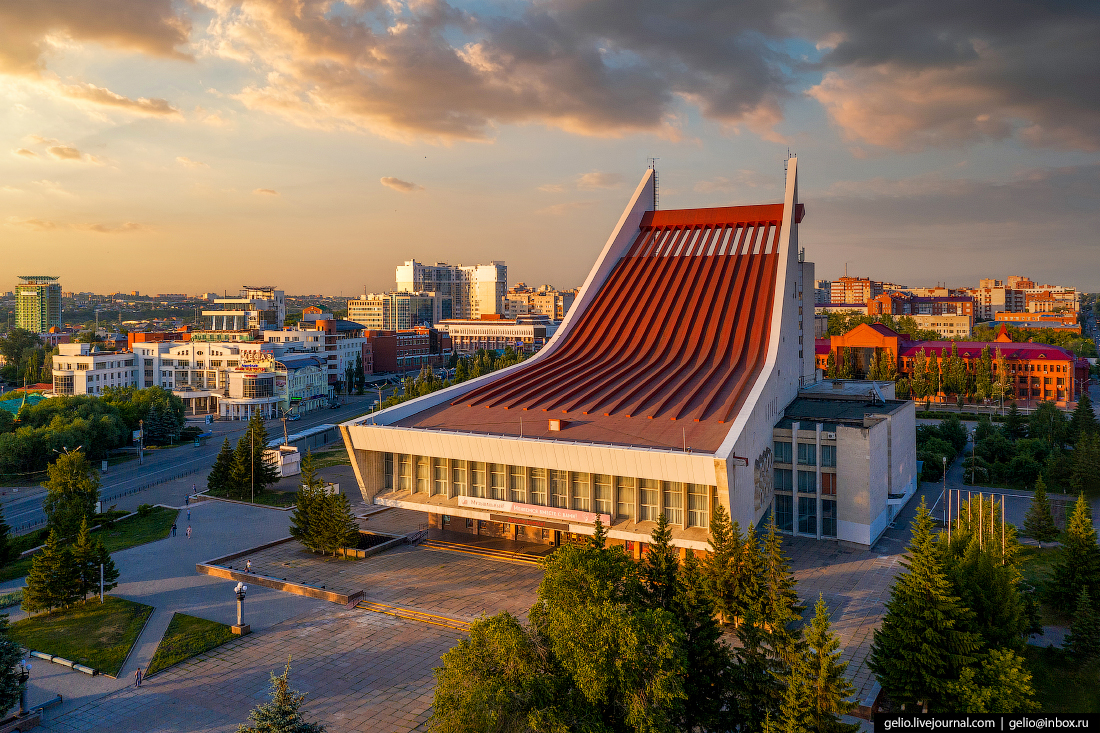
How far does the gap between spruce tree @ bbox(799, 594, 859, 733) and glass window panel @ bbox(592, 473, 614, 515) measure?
1828 cm

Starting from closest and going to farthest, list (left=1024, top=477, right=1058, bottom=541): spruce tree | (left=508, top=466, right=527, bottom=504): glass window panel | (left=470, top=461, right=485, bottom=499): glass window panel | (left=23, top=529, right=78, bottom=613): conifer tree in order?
(left=23, top=529, right=78, bottom=613): conifer tree, (left=508, top=466, right=527, bottom=504): glass window panel, (left=470, top=461, right=485, bottom=499): glass window panel, (left=1024, top=477, right=1058, bottom=541): spruce tree

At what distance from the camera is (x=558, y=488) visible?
3753 cm

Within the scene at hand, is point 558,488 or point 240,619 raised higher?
point 558,488

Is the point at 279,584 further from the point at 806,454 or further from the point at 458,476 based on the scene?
the point at 806,454

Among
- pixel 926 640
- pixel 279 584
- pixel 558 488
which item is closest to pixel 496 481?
pixel 558 488

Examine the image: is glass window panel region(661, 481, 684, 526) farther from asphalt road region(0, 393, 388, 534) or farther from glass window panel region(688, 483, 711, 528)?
asphalt road region(0, 393, 388, 534)

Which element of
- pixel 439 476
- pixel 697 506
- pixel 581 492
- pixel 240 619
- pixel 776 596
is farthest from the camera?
pixel 439 476

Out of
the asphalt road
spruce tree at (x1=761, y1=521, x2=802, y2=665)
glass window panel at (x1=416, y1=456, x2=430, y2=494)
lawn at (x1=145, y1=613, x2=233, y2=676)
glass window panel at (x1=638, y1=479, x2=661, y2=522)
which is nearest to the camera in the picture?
spruce tree at (x1=761, y1=521, x2=802, y2=665)

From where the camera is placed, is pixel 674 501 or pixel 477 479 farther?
pixel 477 479

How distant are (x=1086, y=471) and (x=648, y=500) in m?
35.0

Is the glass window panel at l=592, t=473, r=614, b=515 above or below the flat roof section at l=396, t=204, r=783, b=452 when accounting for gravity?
below

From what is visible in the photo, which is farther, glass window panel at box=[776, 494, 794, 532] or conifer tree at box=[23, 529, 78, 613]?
glass window panel at box=[776, 494, 794, 532]

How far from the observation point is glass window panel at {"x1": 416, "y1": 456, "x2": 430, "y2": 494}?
133 feet

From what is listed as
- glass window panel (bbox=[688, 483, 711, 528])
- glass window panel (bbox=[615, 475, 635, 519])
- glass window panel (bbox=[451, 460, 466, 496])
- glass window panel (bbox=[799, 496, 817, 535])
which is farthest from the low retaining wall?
glass window panel (bbox=[799, 496, 817, 535])
